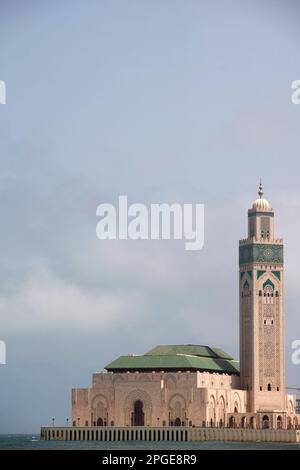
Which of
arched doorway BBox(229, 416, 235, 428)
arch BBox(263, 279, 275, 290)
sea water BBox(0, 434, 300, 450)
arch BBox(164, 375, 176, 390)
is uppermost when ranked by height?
arch BBox(263, 279, 275, 290)

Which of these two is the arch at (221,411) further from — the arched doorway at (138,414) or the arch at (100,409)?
the arch at (100,409)

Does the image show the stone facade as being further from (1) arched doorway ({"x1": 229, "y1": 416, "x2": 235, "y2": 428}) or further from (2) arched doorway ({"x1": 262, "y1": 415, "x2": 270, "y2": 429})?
(2) arched doorway ({"x1": 262, "y1": 415, "x2": 270, "y2": 429})

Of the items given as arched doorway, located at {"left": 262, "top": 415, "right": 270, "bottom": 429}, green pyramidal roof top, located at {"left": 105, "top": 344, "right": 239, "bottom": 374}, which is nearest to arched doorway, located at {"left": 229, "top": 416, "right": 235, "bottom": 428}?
arched doorway, located at {"left": 262, "top": 415, "right": 270, "bottom": 429}

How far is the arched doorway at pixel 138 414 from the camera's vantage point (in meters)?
164

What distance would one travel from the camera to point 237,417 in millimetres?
167500

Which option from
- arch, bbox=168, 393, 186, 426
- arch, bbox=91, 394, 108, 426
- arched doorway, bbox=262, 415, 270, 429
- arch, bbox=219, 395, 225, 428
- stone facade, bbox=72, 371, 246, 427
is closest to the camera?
stone facade, bbox=72, 371, 246, 427

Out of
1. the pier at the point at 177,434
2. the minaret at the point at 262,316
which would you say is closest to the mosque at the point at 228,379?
the minaret at the point at 262,316

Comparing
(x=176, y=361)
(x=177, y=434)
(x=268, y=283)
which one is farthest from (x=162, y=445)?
(x=268, y=283)

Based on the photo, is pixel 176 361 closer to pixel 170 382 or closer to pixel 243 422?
pixel 170 382

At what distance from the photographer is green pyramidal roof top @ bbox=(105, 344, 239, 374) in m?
166

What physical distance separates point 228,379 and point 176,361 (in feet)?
21.8

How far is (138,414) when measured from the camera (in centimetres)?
16450
